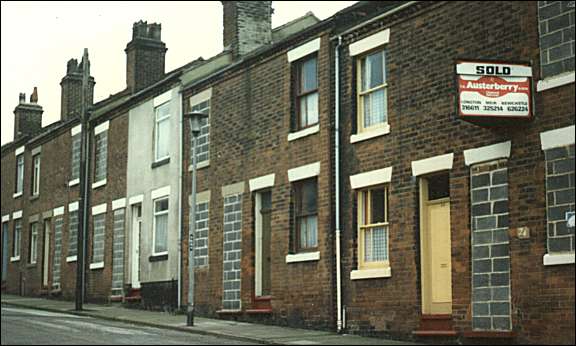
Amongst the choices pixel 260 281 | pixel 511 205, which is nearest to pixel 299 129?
pixel 260 281

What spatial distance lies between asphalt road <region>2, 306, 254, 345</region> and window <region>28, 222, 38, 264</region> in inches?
647

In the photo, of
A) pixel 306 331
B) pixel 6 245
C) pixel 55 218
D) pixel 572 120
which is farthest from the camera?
pixel 6 245

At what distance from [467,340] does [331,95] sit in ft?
20.9

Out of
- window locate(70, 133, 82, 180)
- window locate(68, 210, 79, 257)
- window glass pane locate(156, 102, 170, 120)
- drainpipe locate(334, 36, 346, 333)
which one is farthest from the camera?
window locate(70, 133, 82, 180)

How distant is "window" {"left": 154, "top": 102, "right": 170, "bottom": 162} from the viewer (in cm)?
2775

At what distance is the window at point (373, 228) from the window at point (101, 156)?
14120 mm

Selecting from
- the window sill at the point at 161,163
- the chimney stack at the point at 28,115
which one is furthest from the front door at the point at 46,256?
the window sill at the point at 161,163

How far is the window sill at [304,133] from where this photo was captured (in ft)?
68.8

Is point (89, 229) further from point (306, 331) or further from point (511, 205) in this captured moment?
point (511, 205)

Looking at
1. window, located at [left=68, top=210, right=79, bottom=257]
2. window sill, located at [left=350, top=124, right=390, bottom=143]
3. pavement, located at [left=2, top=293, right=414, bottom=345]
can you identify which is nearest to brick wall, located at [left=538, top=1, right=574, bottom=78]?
window sill, located at [left=350, top=124, right=390, bottom=143]

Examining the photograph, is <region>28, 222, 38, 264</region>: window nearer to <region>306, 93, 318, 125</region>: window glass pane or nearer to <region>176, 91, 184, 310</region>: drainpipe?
<region>176, 91, 184, 310</region>: drainpipe

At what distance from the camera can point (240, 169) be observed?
935 inches

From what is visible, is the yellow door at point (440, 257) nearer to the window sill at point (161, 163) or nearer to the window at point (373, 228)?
the window at point (373, 228)

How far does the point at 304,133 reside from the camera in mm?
21297
